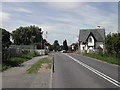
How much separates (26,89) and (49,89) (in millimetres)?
975

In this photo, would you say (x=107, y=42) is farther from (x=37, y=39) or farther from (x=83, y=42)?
(x=37, y=39)

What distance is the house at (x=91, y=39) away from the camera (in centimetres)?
7606

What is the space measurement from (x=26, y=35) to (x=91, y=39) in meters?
40.0

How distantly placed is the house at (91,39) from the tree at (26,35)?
86.3 feet

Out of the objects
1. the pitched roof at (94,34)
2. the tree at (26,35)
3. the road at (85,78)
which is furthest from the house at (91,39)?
the road at (85,78)

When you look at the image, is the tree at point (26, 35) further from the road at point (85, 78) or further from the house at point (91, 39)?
the road at point (85, 78)

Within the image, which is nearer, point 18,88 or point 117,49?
point 18,88

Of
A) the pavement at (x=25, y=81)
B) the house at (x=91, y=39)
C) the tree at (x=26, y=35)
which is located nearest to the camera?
the pavement at (x=25, y=81)

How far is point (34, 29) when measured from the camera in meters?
114

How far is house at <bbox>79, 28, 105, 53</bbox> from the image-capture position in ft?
250

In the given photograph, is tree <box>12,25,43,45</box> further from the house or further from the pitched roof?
the house

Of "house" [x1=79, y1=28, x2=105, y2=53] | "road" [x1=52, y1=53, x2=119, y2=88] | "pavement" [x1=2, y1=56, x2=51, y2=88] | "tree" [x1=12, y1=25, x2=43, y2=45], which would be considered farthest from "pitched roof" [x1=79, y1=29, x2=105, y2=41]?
"pavement" [x1=2, y1=56, x2=51, y2=88]

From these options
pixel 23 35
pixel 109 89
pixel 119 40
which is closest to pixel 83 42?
pixel 23 35

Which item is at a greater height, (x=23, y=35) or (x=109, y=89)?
(x=23, y=35)
